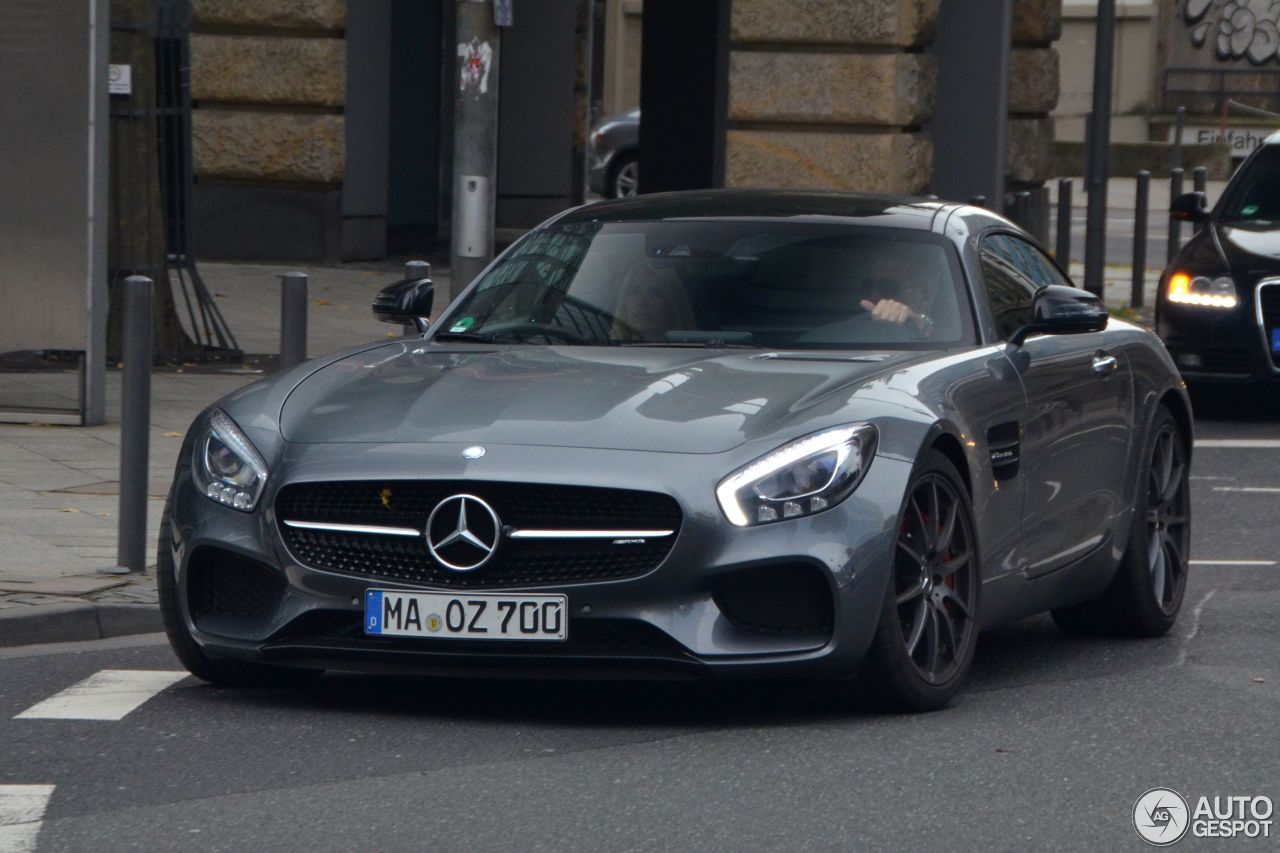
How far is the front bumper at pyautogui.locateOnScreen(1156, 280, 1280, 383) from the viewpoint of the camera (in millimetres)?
13656

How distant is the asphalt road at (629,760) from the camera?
16.5 ft

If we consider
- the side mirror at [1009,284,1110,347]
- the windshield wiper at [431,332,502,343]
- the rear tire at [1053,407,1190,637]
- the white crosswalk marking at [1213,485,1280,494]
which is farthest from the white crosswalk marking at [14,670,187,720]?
the white crosswalk marking at [1213,485,1280,494]

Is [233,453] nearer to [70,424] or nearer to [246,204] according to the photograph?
[70,424]

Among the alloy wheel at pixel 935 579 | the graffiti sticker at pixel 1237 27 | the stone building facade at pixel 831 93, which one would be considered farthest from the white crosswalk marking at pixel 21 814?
the graffiti sticker at pixel 1237 27

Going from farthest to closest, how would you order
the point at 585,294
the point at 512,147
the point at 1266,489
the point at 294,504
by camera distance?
the point at 512,147
the point at 1266,489
the point at 585,294
the point at 294,504

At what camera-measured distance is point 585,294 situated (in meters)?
7.18

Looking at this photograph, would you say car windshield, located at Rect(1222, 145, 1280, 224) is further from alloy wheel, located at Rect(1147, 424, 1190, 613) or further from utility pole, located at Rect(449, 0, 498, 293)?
alloy wheel, located at Rect(1147, 424, 1190, 613)

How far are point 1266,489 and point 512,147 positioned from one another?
44.6 feet

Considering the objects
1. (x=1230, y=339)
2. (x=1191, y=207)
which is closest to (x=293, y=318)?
(x=1230, y=339)

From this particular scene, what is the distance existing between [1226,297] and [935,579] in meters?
8.02

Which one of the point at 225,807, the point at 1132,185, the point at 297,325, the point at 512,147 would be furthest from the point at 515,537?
the point at 1132,185

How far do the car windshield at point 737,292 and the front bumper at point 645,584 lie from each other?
40.9 inches

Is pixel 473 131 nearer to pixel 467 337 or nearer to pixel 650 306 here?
pixel 467 337

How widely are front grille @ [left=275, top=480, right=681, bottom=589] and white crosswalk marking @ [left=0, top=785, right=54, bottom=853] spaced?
934mm
